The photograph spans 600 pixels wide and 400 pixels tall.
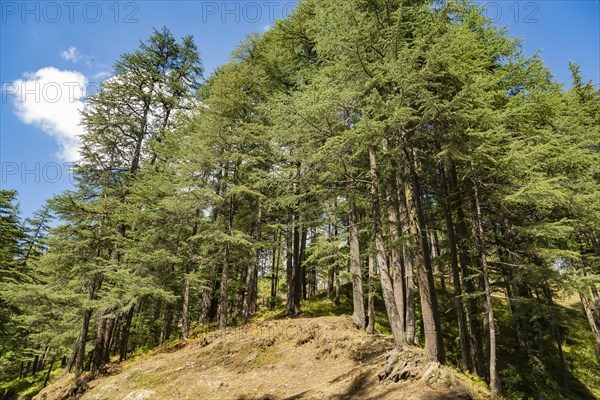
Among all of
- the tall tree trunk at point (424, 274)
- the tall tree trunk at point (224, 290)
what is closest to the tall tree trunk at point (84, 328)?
the tall tree trunk at point (224, 290)

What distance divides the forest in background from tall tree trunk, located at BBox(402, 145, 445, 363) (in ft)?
0.24

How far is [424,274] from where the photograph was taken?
932 centimetres

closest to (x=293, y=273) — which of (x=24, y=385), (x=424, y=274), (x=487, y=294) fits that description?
(x=424, y=274)

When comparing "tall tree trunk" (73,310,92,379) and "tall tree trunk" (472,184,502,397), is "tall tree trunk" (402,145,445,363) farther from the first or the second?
"tall tree trunk" (73,310,92,379)

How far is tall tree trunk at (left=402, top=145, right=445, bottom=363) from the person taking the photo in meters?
8.73

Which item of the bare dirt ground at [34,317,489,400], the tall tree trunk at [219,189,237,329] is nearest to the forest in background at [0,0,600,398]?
the tall tree trunk at [219,189,237,329]

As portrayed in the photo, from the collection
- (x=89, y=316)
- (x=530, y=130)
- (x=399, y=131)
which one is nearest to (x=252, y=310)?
(x=89, y=316)

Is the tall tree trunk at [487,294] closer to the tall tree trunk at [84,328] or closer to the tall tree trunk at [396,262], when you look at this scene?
the tall tree trunk at [396,262]

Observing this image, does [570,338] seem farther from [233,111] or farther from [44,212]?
[44,212]

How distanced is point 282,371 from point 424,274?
598 centimetres

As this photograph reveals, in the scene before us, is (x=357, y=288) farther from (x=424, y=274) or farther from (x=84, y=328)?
(x=84, y=328)

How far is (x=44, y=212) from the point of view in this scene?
33.2 meters

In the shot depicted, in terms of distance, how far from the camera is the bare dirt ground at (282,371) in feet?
24.0

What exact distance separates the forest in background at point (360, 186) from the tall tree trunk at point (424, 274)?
74mm
